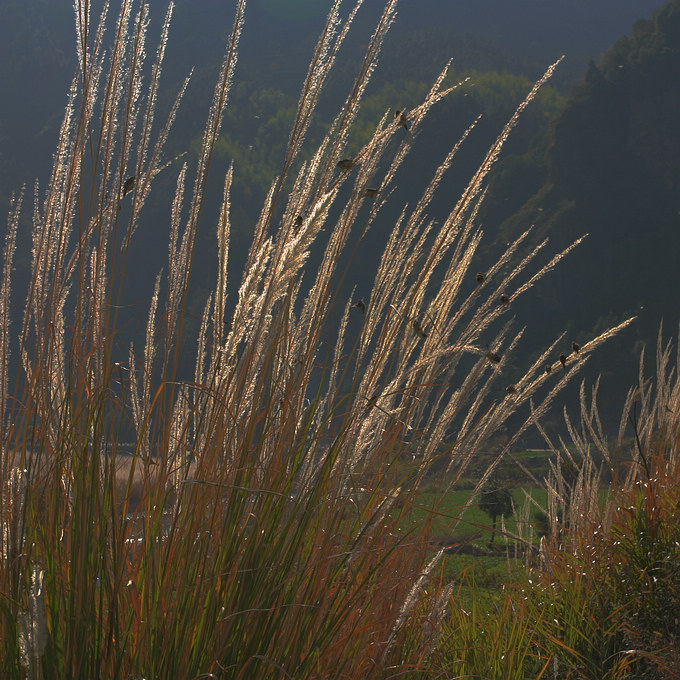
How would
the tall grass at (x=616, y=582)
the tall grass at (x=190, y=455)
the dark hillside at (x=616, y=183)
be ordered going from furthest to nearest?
the dark hillside at (x=616, y=183)
the tall grass at (x=616, y=582)
the tall grass at (x=190, y=455)

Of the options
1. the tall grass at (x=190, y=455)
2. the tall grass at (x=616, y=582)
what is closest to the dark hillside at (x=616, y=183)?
the tall grass at (x=616, y=582)

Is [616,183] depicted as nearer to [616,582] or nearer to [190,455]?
[616,582]

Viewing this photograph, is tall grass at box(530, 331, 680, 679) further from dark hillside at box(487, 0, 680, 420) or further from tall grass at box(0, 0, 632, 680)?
dark hillside at box(487, 0, 680, 420)

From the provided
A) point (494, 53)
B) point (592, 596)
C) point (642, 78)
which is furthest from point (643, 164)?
point (592, 596)

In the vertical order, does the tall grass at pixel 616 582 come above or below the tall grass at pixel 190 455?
below

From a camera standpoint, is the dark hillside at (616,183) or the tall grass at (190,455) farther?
the dark hillside at (616,183)

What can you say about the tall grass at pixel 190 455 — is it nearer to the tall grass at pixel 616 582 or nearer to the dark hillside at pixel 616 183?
the tall grass at pixel 616 582

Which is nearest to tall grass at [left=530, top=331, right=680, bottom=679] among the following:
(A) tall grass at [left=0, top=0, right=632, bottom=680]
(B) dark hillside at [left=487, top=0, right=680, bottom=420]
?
(A) tall grass at [left=0, top=0, right=632, bottom=680]

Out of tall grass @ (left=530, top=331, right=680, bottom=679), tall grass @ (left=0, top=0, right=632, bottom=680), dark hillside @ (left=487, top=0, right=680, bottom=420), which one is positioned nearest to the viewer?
tall grass @ (left=0, top=0, right=632, bottom=680)

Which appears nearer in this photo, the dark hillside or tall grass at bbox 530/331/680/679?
tall grass at bbox 530/331/680/679

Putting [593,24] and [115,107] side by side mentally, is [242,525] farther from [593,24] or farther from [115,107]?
A: [593,24]

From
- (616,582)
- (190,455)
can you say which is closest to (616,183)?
(616,582)

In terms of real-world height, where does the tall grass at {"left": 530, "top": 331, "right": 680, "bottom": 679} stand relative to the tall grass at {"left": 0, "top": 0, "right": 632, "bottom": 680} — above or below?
below

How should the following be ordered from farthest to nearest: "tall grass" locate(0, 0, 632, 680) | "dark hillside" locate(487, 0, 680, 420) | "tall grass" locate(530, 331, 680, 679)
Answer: "dark hillside" locate(487, 0, 680, 420), "tall grass" locate(530, 331, 680, 679), "tall grass" locate(0, 0, 632, 680)
